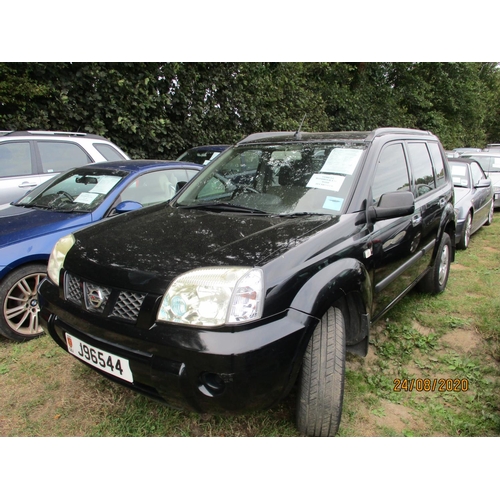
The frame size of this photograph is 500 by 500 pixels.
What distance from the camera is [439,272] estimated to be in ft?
13.3

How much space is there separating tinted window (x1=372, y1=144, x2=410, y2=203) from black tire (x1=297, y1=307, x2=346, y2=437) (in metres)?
1.09

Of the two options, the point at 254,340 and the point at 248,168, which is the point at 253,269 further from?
the point at 248,168

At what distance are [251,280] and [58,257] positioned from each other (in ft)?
4.54

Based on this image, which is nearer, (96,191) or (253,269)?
(253,269)

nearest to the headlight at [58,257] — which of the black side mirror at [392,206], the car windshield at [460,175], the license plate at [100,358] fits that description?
the license plate at [100,358]

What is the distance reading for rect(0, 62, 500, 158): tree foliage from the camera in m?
7.20

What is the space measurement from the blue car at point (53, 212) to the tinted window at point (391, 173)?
187 cm

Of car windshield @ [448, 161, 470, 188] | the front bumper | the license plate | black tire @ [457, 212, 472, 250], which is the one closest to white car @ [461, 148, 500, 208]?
car windshield @ [448, 161, 470, 188]

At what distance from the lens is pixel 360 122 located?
681 inches

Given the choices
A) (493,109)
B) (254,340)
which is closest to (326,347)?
(254,340)

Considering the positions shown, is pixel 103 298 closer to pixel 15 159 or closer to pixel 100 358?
pixel 100 358

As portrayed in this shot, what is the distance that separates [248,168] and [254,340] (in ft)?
5.62

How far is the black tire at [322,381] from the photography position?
6.40ft
